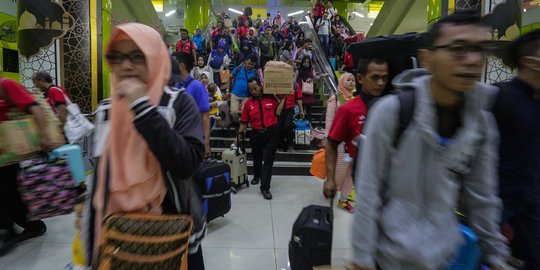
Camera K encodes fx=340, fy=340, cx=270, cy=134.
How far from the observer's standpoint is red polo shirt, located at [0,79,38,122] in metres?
2.77

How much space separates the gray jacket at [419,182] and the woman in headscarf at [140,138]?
2.25 ft

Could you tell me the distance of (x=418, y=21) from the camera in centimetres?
988

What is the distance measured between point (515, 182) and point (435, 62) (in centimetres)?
113

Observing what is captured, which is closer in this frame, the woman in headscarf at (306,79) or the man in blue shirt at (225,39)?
the woman in headscarf at (306,79)

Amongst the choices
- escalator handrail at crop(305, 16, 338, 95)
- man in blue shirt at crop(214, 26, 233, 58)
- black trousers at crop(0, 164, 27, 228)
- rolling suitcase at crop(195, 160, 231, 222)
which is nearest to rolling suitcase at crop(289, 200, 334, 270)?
rolling suitcase at crop(195, 160, 231, 222)

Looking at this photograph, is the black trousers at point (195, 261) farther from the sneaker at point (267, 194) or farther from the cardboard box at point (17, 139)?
the sneaker at point (267, 194)

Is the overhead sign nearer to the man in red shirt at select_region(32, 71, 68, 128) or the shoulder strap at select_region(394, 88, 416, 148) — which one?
the man in red shirt at select_region(32, 71, 68, 128)

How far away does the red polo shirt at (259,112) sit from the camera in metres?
5.32

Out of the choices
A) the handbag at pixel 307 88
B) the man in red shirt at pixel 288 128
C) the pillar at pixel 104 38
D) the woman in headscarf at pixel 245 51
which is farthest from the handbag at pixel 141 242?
the woman in headscarf at pixel 245 51

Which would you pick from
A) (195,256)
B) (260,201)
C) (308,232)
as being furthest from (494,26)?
(195,256)

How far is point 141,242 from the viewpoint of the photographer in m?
1.17

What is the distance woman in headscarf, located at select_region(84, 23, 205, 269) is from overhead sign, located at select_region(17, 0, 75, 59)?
18.1ft

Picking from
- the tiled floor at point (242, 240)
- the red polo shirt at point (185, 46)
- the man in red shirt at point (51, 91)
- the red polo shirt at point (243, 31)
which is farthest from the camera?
the red polo shirt at point (243, 31)

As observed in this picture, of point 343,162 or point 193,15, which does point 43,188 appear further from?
point 193,15
